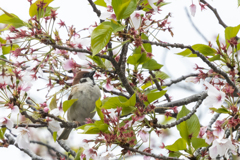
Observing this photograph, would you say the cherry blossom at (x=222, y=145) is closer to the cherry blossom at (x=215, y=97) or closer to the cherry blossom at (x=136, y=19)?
the cherry blossom at (x=215, y=97)

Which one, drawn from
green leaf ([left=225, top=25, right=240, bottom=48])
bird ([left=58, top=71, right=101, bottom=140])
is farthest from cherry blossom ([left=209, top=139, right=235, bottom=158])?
bird ([left=58, top=71, right=101, bottom=140])

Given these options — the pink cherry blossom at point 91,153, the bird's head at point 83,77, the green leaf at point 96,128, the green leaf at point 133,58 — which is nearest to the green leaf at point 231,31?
the green leaf at point 133,58

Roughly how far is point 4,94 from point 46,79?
3.13ft

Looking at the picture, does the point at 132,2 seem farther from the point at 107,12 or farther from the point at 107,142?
the point at 107,142

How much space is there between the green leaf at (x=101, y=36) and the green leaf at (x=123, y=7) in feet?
0.30

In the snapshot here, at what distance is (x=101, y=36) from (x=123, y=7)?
206 mm

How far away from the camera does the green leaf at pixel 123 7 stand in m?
1.58

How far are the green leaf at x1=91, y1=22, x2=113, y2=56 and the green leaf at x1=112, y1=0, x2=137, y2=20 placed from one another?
0.30ft

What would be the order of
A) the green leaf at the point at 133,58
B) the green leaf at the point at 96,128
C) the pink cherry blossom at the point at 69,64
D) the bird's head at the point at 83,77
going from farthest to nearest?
1. the bird's head at the point at 83,77
2. the pink cherry blossom at the point at 69,64
3. the green leaf at the point at 133,58
4. the green leaf at the point at 96,128

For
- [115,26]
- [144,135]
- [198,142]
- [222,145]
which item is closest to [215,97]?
[222,145]

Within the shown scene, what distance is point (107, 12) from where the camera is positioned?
176cm

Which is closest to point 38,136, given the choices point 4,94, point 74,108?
point 74,108

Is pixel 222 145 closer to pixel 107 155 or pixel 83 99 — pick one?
pixel 107 155

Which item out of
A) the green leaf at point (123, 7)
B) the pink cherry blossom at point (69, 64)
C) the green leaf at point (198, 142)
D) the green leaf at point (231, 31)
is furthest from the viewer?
the pink cherry blossom at point (69, 64)
